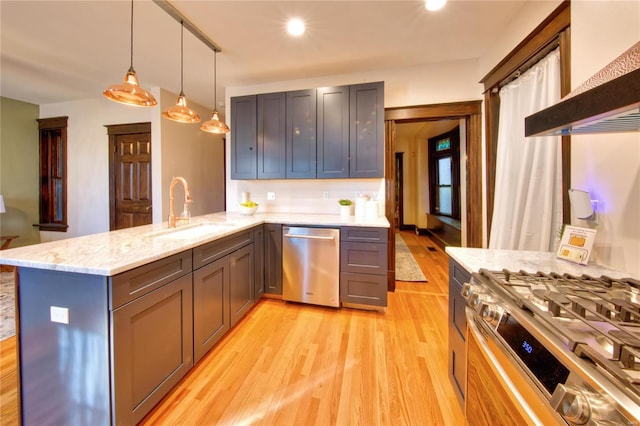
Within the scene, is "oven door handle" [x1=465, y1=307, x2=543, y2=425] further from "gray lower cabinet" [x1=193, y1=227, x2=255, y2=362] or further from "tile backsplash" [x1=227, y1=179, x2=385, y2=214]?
"tile backsplash" [x1=227, y1=179, x2=385, y2=214]

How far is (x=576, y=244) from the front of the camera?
1288 millimetres

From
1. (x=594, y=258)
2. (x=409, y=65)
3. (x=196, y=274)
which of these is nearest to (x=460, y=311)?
(x=594, y=258)

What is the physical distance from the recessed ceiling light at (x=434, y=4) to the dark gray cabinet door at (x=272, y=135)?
166cm

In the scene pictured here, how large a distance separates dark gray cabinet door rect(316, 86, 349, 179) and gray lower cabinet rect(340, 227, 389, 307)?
0.79 metres

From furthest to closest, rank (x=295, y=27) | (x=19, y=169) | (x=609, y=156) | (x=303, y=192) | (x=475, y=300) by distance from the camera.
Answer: (x=19, y=169)
(x=303, y=192)
(x=295, y=27)
(x=609, y=156)
(x=475, y=300)

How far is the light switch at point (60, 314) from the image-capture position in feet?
3.80

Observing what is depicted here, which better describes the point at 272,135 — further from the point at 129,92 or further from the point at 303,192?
the point at 129,92

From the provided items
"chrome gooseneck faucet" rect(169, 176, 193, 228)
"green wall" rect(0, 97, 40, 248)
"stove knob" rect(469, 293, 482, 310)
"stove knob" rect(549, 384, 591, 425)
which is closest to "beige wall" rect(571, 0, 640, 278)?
"stove knob" rect(469, 293, 482, 310)

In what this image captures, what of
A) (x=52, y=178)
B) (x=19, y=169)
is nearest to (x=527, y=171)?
(x=52, y=178)

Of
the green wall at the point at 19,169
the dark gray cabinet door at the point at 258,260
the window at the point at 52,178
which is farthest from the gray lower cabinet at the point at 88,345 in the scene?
the green wall at the point at 19,169

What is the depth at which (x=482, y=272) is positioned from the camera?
1051 millimetres

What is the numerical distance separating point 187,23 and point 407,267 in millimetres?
3989

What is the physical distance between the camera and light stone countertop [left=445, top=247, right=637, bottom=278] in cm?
115

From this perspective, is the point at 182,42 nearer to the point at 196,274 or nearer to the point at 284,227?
the point at 284,227
